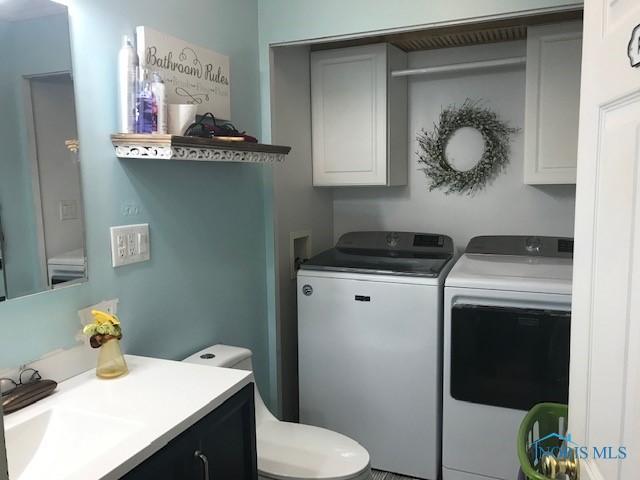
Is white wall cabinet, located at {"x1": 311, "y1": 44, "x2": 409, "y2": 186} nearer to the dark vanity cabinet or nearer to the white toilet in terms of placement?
the white toilet

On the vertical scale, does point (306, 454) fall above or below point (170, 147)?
below

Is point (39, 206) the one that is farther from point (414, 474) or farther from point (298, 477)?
point (414, 474)

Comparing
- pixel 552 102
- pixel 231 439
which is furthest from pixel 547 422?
pixel 552 102

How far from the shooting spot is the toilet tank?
1918 millimetres

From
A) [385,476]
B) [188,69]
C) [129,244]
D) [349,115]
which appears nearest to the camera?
[129,244]

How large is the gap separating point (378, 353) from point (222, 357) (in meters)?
0.80

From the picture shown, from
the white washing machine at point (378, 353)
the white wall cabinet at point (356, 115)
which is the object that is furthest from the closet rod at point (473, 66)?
the white washing machine at point (378, 353)

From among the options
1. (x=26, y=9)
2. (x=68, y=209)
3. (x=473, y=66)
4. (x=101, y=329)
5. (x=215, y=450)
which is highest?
(x=473, y=66)

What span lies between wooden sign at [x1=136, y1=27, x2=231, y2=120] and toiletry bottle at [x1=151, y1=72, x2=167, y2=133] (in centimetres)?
10

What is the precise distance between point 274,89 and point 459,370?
153cm

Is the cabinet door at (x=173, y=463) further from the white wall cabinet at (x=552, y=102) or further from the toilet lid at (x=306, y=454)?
the white wall cabinet at (x=552, y=102)

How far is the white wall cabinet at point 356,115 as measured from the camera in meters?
2.66

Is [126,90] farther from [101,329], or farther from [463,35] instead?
[463,35]

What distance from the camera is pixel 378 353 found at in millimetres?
2430
